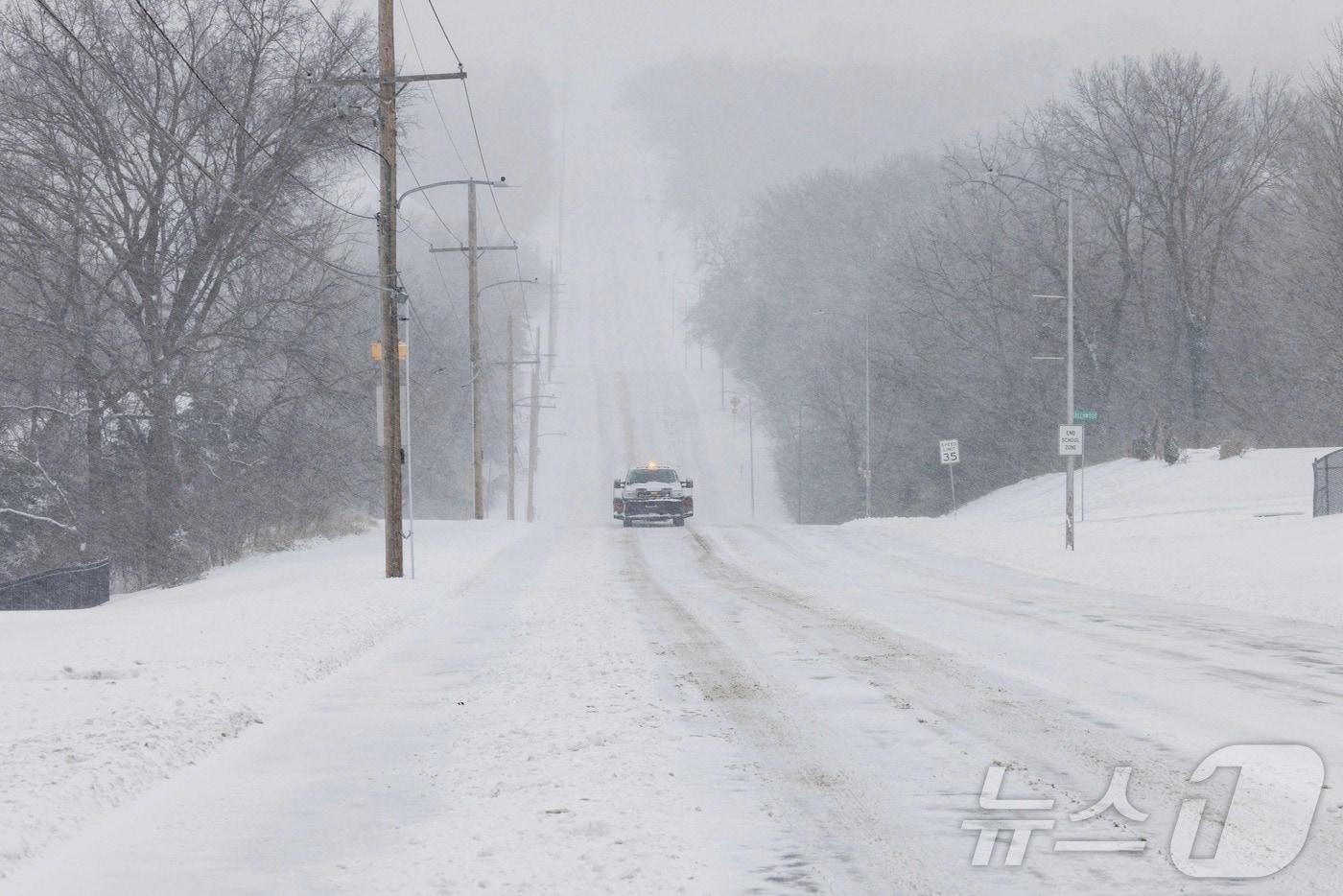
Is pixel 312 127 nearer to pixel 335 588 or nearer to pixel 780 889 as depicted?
pixel 335 588

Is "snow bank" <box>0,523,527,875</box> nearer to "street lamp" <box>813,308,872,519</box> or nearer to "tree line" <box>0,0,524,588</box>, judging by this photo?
"tree line" <box>0,0,524,588</box>

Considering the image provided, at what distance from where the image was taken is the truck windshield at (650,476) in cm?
4284

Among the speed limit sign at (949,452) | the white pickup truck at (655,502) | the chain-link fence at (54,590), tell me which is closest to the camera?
the chain-link fence at (54,590)

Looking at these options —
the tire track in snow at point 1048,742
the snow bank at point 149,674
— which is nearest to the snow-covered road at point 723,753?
the tire track in snow at point 1048,742

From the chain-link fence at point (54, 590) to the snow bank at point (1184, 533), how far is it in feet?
55.5

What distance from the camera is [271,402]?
30859 mm

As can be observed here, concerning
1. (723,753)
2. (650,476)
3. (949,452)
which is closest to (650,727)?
(723,753)

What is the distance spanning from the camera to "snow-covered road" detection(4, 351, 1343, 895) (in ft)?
18.9

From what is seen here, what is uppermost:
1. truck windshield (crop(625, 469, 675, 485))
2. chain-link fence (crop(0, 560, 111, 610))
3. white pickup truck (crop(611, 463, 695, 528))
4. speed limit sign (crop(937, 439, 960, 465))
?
speed limit sign (crop(937, 439, 960, 465))

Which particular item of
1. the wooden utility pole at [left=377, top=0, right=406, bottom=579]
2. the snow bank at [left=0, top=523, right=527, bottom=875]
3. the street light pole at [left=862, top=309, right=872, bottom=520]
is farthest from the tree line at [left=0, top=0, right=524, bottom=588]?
the street light pole at [left=862, top=309, right=872, bottom=520]

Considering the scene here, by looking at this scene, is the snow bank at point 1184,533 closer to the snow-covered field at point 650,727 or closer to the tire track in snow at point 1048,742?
the snow-covered field at point 650,727

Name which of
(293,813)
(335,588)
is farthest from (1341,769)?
(335,588)

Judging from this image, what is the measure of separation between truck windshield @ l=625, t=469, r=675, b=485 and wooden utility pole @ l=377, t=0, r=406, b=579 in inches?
824

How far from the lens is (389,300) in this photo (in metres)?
21.8
